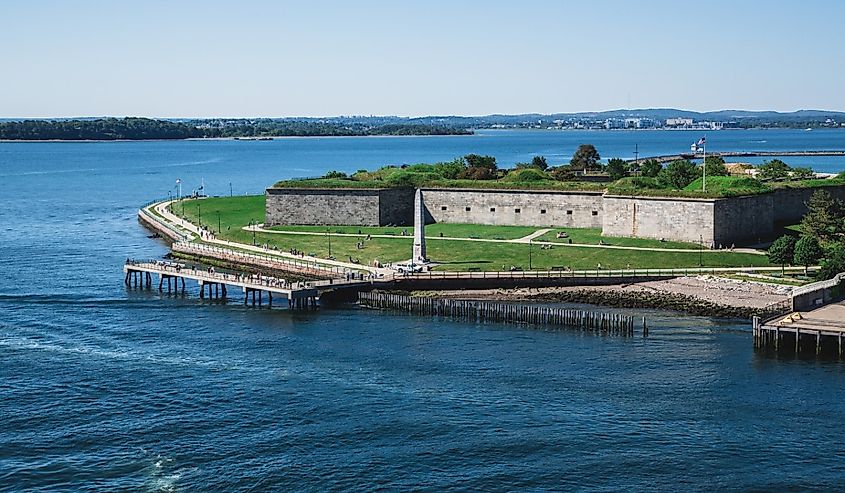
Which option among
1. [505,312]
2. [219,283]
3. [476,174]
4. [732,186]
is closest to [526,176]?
[476,174]

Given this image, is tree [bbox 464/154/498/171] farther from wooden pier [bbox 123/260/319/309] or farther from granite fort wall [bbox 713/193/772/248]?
wooden pier [bbox 123/260/319/309]

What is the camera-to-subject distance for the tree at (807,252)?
216 feet

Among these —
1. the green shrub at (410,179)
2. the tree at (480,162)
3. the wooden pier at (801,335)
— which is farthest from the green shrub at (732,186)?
the tree at (480,162)

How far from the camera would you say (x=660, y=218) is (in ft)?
255

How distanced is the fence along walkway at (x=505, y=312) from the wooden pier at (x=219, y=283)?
3.54 metres

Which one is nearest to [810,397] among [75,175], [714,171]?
[714,171]

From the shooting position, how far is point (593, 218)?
84.4m

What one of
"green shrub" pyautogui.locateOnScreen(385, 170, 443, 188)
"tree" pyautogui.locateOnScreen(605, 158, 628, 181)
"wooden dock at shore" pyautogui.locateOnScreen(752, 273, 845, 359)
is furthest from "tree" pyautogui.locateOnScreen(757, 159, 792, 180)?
"wooden dock at shore" pyautogui.locateOnScreen(752, 273, 845, 359)

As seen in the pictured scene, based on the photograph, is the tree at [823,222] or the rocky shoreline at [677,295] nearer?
the rocky shoreline at [677,295]

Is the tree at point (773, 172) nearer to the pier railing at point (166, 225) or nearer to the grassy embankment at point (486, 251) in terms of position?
the grassy embankment at point (486, 251)

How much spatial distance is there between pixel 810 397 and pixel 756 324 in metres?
8.96

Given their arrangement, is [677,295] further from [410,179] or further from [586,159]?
[586,159]

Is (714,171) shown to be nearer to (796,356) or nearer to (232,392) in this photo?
(796,356)

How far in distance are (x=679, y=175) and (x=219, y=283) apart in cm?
4342
